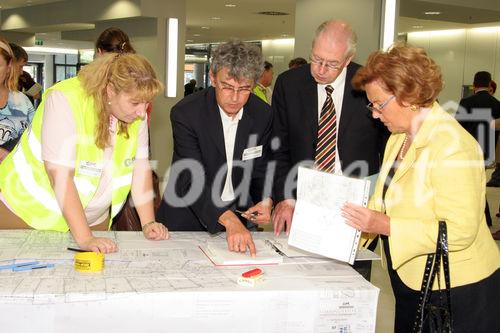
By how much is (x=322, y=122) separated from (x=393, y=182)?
29.8 inches

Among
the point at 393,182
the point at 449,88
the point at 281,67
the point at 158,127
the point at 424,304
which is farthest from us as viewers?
the point at 281,67

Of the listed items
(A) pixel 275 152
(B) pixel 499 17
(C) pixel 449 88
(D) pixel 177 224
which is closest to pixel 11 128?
(D) pixel 177 224

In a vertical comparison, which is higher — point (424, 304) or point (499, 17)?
point (499, 17)

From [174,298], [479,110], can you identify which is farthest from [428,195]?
[479,110]

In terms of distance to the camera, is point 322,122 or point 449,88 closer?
point 322,122

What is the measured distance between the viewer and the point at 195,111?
103 inches

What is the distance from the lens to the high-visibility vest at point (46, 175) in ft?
7.32

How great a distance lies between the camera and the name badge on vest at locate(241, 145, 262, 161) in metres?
2.64

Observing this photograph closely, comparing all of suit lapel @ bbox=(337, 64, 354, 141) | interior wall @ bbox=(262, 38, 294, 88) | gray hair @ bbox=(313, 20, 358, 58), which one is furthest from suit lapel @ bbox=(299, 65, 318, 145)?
interior wall @ bbox=(262, 38, 294, 88)

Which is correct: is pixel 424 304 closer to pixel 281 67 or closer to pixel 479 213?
pixel 479 213

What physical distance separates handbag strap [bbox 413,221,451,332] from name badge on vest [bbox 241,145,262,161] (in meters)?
0.98

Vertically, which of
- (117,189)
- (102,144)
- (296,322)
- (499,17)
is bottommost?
(296,322)

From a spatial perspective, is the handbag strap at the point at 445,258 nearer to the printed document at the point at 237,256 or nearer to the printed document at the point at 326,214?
the printed document at the point at 326,214

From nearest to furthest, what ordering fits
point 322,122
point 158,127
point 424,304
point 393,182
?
point 424,304, point 393,182, point 322,122, point 158,127
